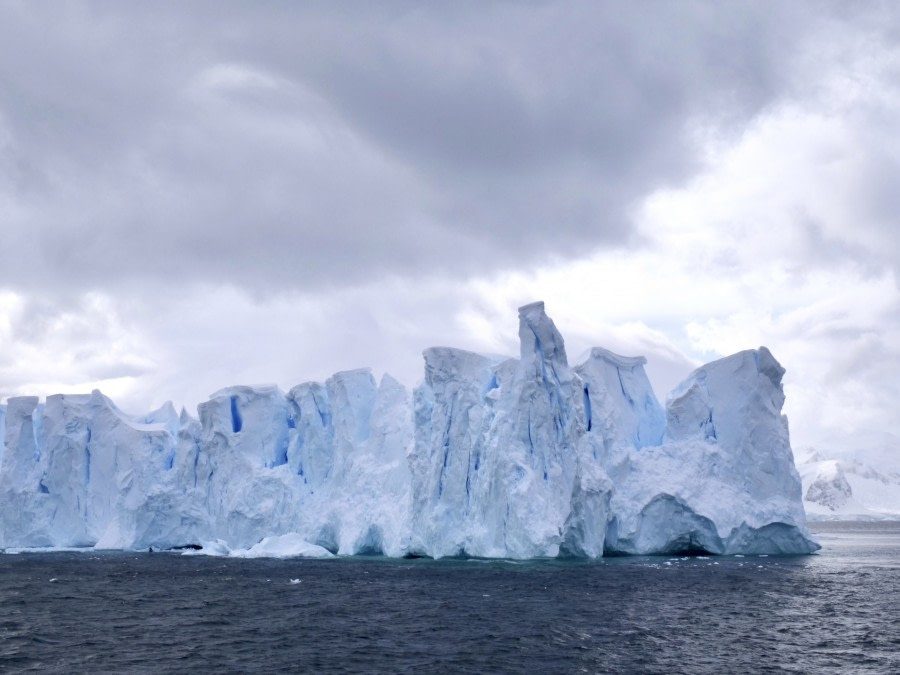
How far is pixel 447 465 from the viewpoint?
3131 centimetres

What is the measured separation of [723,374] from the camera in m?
35.0

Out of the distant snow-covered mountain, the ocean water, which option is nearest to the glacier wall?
the ocean water

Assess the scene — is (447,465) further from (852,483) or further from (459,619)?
(852,483)

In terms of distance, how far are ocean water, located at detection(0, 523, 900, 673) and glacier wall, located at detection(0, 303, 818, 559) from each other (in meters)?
2.97

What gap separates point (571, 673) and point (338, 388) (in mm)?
25734

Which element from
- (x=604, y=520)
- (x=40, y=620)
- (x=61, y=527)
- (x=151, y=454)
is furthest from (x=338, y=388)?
(x=40, y=620)

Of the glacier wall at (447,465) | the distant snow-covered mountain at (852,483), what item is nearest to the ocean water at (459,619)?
the glacier wall at (447,465)

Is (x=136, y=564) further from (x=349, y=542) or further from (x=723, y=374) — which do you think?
(x=723, y=374)

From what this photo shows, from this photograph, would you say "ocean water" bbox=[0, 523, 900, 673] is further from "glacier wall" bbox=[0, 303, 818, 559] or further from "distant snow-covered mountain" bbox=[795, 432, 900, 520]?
"distant snow-covered mountain" bbox=[795, 432, 900, 520]

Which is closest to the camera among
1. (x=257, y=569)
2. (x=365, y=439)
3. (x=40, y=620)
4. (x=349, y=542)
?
(x=40, y=620)

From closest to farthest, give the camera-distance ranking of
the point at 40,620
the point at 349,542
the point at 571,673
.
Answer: the point at 571,673 → the point at 40,620 → the point at 349,542

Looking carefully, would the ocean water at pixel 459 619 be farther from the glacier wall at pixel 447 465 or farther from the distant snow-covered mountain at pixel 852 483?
the distant snow-covered mountain at pixel 852 483

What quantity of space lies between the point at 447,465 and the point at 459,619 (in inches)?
540

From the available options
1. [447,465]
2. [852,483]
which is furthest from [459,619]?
[852,483]
